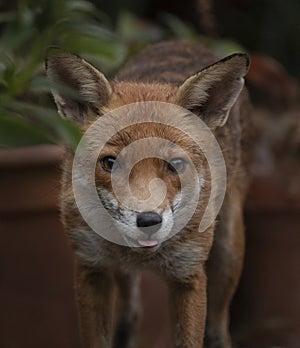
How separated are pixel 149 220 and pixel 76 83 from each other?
87 centimetres

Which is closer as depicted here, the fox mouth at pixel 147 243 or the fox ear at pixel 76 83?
the fox mouth at pixel 147 243

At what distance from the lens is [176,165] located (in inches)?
166

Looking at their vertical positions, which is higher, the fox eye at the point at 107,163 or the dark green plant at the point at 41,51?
the dark green plant at the point at 41,51

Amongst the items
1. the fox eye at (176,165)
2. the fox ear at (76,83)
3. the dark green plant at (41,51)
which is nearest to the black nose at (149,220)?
the fox eye at (176,165)

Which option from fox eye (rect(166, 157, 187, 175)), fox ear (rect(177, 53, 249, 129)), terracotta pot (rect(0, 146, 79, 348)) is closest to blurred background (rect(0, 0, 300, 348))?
terracotta pot (rect(0, 146, 79, 348))

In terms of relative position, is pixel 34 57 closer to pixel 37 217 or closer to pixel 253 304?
pixel 37 217

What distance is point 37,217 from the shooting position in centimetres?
623

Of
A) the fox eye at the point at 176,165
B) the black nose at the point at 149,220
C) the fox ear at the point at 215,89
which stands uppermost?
the fox ear at the point at 215,89

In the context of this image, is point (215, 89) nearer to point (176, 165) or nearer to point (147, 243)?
point (176, 165)

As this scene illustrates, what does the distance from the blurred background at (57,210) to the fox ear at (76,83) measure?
1.78 feet

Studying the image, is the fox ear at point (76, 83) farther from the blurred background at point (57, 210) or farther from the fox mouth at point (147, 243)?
the fox mouth at point (147, 243)

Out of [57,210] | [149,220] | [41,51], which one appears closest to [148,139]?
[149,220]

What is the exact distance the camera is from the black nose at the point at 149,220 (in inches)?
153

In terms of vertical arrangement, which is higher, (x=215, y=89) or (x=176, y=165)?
(x=215, y=89)
